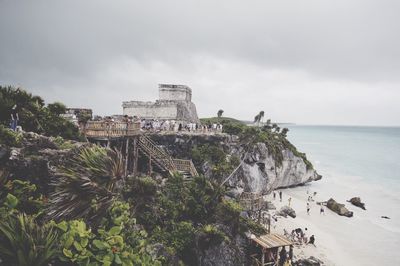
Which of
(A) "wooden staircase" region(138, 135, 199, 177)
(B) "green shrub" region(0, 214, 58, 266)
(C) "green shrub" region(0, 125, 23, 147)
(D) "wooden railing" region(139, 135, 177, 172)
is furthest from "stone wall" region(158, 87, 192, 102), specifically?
(B) "green shrub" region(0, 214, 58, 266)

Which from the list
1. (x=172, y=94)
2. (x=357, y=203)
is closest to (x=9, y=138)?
(x=172, y=94)

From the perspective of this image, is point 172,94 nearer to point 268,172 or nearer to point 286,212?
point 268,172

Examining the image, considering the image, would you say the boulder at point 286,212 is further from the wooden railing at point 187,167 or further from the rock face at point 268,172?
the wooden railing at point 187,167

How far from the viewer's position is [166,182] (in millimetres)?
16875

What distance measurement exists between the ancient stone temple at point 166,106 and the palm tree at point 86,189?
24161 mm

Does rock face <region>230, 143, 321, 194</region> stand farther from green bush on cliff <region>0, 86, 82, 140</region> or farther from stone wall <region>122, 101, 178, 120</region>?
green bush on cliff <region>0, 86, 82, 140</region>

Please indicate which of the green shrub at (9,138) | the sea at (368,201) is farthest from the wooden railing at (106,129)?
the sea at (368,201)

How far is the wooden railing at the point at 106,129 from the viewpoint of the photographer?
16344mm

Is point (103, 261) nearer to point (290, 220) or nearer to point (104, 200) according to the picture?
point (104, 200)

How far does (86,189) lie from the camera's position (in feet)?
17.5

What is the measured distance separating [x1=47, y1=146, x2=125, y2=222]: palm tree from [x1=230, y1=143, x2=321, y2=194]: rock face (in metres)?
25.3

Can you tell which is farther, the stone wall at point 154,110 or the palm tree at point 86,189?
the stone wall at point 154,110

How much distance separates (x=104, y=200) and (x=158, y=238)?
8.63 metres

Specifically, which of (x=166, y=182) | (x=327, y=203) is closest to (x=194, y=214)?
(x=166, y=182)
